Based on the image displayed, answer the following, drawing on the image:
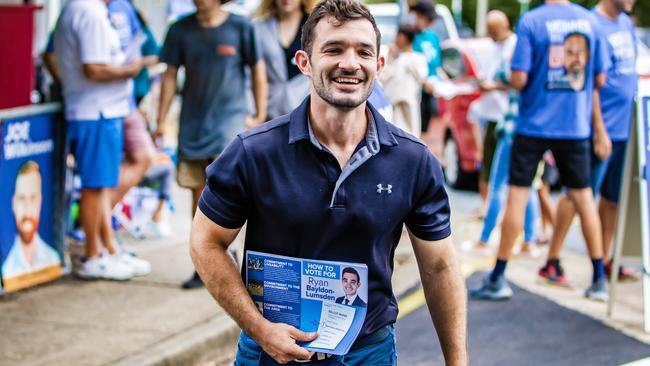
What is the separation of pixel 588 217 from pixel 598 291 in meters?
0.51

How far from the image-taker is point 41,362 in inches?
228

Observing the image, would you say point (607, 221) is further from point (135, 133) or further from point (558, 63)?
point (135, 133)

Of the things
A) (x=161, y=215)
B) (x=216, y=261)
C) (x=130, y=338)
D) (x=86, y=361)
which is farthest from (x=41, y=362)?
(x=161, y=215)

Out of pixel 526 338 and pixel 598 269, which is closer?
pixel 526 338

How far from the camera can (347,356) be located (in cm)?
329

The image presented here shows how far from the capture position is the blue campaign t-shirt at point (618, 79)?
8.04 metres

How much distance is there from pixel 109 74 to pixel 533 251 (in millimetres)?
3827

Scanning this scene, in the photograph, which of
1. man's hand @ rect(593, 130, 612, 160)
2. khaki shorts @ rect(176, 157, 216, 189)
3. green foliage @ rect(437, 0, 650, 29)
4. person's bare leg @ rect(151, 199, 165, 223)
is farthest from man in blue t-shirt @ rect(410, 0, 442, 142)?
green foliage @ rect(437, 0, 650, 29)

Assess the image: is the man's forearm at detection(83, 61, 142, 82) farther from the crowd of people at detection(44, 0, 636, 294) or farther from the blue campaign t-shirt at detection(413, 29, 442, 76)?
the blue campaign t-shirt at detection(413, 29, 442, 76)

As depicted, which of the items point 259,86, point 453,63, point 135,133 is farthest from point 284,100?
point 453,63

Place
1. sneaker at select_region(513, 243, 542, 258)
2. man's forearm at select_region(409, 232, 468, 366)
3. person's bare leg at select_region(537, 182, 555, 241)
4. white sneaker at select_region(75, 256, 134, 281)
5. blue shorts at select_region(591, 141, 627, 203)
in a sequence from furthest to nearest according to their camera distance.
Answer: person's bare leg at select_region(537, 182, 555, 241) → sneaker at select_region(513, 243, 542, 258) → blue shorts at select_region(591, 141, 627, 203) → white sneaker at select_region(75, 256, 134, 281) → man's forearm at select_region(409, 232, 468, 366)

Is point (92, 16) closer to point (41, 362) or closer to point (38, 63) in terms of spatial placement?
point (41, 362)

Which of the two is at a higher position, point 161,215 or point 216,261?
point 216,261

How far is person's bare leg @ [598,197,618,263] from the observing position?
836cm
